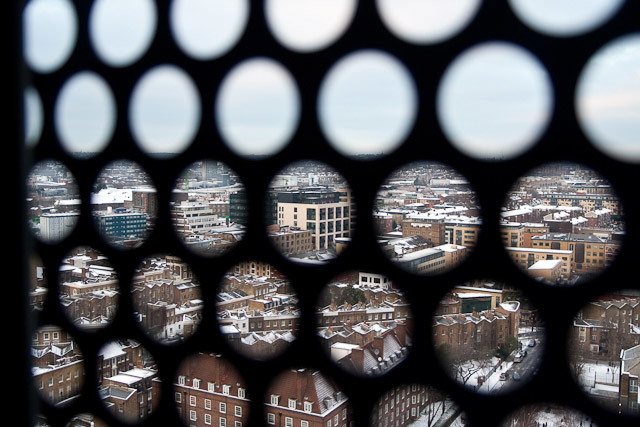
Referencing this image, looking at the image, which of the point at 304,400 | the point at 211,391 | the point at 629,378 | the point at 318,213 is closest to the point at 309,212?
the point at 318,213

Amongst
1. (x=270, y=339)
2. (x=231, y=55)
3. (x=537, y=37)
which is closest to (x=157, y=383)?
(x=270, y=339)

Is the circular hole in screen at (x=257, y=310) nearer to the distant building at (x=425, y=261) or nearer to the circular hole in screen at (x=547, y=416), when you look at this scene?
the distant building at (x=425, y=261)

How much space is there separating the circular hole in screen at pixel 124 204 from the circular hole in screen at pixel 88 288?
0.08 m

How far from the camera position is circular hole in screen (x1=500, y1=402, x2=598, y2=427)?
33.2 inches

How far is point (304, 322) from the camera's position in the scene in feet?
3.51

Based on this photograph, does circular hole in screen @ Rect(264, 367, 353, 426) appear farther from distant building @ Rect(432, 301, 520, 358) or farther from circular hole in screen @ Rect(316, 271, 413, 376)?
distant building @ Rect(432, 301, 520, 358)

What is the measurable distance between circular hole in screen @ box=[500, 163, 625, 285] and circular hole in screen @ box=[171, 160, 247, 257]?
0.56 m

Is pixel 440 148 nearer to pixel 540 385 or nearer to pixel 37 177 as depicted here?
pixel 540 385

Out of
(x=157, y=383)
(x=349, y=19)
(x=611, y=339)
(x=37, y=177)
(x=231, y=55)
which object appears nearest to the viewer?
(x=611, y=339)

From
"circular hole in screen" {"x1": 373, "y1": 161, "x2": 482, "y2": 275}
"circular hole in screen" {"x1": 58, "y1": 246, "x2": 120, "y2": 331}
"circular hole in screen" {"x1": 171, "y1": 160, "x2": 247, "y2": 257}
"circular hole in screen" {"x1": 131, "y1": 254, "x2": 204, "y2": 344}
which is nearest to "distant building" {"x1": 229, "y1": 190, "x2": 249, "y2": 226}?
"circular hole in screen" {"x1": 171, "y1": 160, "x2": 247, "y2": 257}

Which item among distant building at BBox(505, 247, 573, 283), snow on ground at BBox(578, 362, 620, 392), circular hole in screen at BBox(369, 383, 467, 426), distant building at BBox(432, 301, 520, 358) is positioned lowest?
circular hole in screen at BBox(369, 383, 467, 426)

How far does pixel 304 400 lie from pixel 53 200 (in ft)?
3.03

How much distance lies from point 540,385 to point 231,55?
87 cm

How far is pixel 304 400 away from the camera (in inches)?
42.7
